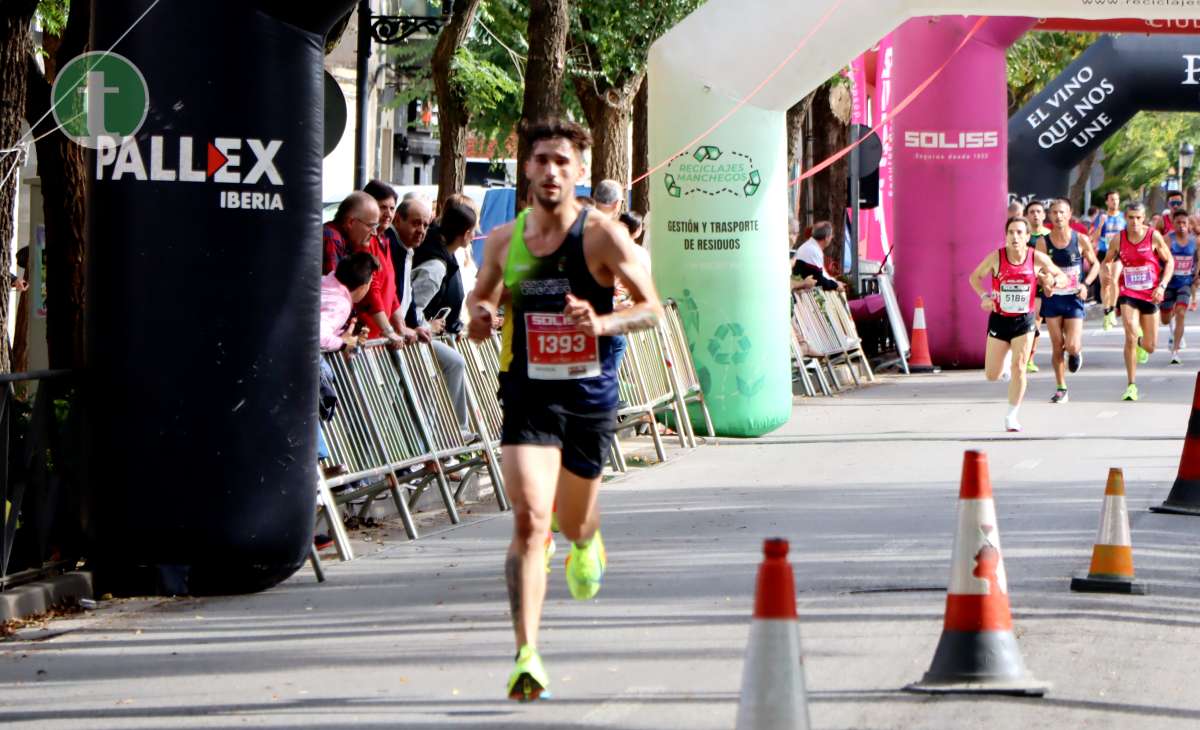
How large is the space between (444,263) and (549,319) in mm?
5946

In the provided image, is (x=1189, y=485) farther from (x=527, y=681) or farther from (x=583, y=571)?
(x=527, y=681)

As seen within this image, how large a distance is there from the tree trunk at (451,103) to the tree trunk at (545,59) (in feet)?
6.21

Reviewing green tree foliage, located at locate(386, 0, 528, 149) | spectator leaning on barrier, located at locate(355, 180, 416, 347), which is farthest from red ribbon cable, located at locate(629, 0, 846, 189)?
green tree foliage, located at locate(386, 0, 528, 149)

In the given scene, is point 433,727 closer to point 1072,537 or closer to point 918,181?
point 1072,537

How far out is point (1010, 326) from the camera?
1644 cm

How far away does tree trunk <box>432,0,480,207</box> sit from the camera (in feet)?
61.9

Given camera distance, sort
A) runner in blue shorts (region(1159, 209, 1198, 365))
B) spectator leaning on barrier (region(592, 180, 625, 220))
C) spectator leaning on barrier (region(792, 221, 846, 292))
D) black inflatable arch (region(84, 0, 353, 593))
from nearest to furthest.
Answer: black inflatable arch (region(84, 0, 353, 593)) < spectator leaning on barrier (region(592, 180, 625, 220)) < spectator leaning on barrier (region(792, 221, 846, 292)) < runner in blue shorts (region(1159, 209, 1198, 365))

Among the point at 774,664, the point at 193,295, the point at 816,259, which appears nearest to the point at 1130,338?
the point at 816,259

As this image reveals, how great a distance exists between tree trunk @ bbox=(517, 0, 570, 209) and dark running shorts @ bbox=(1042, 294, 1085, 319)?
209 inches

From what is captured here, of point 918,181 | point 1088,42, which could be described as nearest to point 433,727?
point 918,181

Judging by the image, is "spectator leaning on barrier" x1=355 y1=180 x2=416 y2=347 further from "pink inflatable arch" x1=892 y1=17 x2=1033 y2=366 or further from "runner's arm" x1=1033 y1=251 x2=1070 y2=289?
"pink inflatable arch" x1=892 y1=17 x2=1033 y2=366

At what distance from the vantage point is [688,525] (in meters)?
11.2

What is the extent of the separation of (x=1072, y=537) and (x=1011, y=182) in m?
21.7

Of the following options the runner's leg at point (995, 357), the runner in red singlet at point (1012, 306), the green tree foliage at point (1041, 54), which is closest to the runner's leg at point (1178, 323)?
the runner in red singlet at point (1012, 306)
